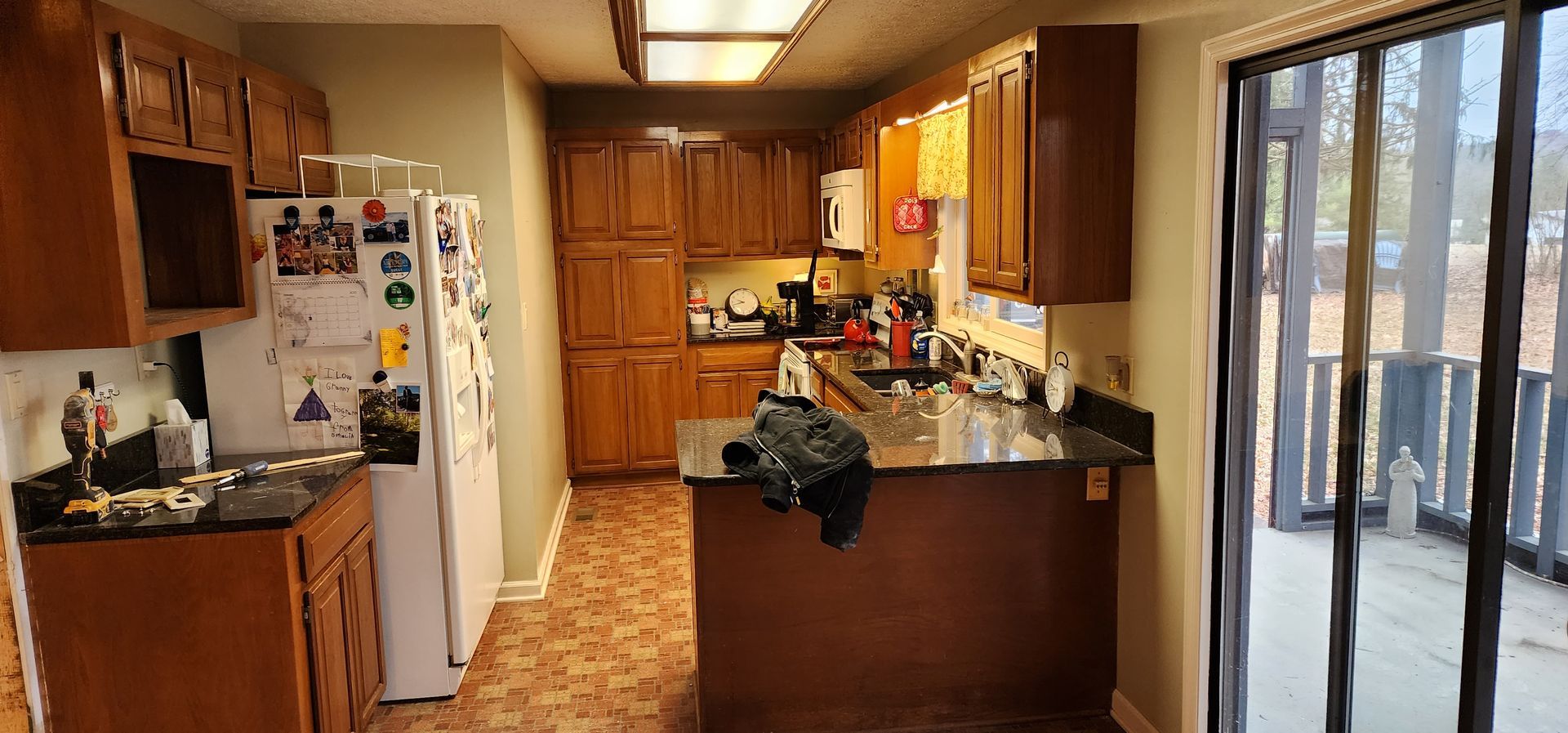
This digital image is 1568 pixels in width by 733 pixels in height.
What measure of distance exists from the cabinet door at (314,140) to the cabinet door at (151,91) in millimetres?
804

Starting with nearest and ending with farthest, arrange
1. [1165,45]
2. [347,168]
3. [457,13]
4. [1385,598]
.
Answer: [1385,598] → [1165,45] → [457,13] → [347,168]

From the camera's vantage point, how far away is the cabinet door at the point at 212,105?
269 centimetres

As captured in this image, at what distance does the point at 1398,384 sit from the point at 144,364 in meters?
3.50

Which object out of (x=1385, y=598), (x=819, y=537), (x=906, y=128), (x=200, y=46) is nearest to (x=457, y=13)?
(x=200, y=46)

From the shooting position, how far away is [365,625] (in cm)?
304

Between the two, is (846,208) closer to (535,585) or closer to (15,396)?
(535,585)

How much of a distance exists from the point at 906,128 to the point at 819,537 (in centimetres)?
227

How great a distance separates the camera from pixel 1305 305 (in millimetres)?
2180

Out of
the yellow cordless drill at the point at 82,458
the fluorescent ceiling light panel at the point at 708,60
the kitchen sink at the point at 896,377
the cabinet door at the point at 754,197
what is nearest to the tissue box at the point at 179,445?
the yellow cordless drill at the point at 82,458

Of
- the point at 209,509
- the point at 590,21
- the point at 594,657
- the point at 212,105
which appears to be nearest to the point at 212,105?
the point at 212,105

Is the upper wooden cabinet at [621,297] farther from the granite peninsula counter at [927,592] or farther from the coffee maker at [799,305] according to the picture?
the granite peninsula counter at [927,592]

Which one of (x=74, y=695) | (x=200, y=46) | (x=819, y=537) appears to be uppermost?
(x=200, y=46)

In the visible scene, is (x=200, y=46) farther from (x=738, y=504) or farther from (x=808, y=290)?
(x=808, y=290)

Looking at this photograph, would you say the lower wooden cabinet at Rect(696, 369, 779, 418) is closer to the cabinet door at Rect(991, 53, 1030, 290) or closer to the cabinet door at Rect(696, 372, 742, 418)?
the cabinet door at Rect(696, 372, 742, 418)
